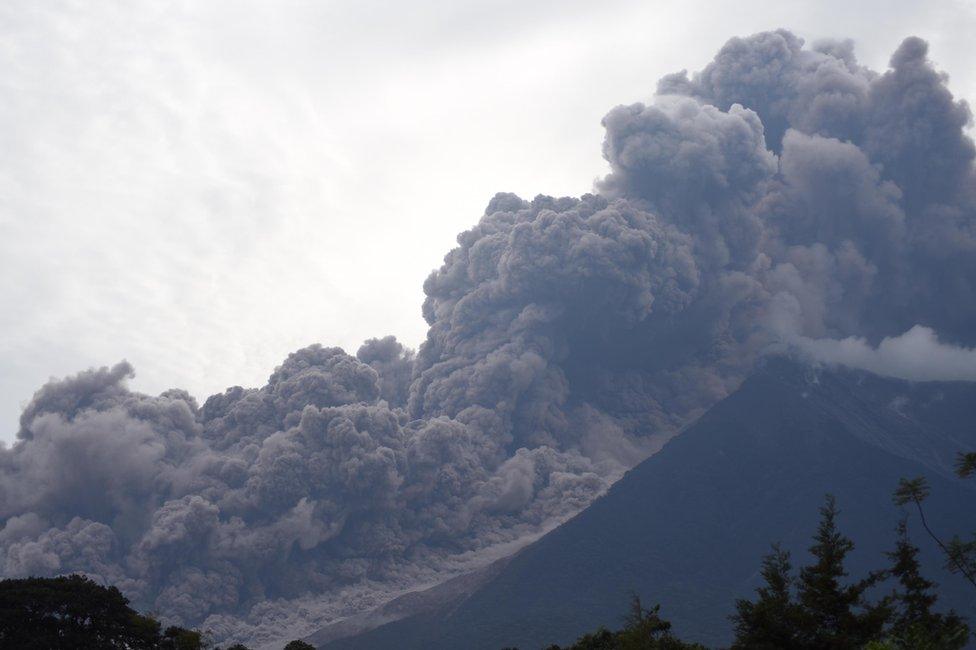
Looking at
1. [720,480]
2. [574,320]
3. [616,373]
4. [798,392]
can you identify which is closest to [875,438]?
[798,392]

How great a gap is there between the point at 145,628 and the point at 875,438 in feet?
309

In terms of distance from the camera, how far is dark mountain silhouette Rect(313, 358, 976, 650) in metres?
87.6

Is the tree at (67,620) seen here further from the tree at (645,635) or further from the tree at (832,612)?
the tree at (832,612)

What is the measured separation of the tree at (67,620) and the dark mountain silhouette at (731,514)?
4989cm

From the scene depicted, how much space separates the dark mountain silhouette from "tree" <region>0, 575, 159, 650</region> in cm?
4989

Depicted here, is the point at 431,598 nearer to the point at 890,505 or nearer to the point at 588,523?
the point at 588,523

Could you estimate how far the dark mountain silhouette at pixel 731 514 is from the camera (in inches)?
3447

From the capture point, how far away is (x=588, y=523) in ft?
335

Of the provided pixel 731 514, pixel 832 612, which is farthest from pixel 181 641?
pixel 731 514

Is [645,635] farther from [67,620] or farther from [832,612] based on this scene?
[67,620]

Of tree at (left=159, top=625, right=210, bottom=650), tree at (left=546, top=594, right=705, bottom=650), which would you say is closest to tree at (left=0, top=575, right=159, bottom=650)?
tree at (left=159, top=625, right=210, bottom=650)

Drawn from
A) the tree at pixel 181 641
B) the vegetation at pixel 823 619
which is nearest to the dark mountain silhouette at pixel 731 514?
the tree at pixel 181 641

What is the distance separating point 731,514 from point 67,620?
80.3m

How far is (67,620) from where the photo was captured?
1401 inches
